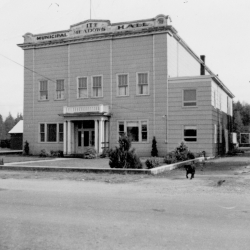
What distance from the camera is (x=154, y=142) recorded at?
3050 cm

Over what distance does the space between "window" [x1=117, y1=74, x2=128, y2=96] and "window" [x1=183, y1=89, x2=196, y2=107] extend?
508 centimetres

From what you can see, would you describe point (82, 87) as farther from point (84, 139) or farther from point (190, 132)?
point (190, 132)

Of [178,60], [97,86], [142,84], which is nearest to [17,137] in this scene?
[97,86]

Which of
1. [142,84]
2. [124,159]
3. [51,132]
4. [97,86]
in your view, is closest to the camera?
[124,159]

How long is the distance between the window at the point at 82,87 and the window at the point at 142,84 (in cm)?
503

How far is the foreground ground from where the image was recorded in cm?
619

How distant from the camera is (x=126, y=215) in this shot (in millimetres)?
8164

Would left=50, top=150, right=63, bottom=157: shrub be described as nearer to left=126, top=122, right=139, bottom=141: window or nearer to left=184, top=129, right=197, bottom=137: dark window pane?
left=126, top=122, right=139, bottom=141: window

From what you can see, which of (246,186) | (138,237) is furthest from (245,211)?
(246,186)

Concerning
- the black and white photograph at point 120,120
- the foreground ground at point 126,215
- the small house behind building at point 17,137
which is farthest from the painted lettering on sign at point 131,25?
the small house behind building at point 17,137

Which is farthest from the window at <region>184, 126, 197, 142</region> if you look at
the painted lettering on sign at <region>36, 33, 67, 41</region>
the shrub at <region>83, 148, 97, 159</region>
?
the painted lettering on sign at <region>36, 33, 67, 41</region>

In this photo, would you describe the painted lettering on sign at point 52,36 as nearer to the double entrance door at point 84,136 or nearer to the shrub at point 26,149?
the double entrance door at point 84,136

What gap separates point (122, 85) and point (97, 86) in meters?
2.41

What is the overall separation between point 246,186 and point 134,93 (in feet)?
64.7
